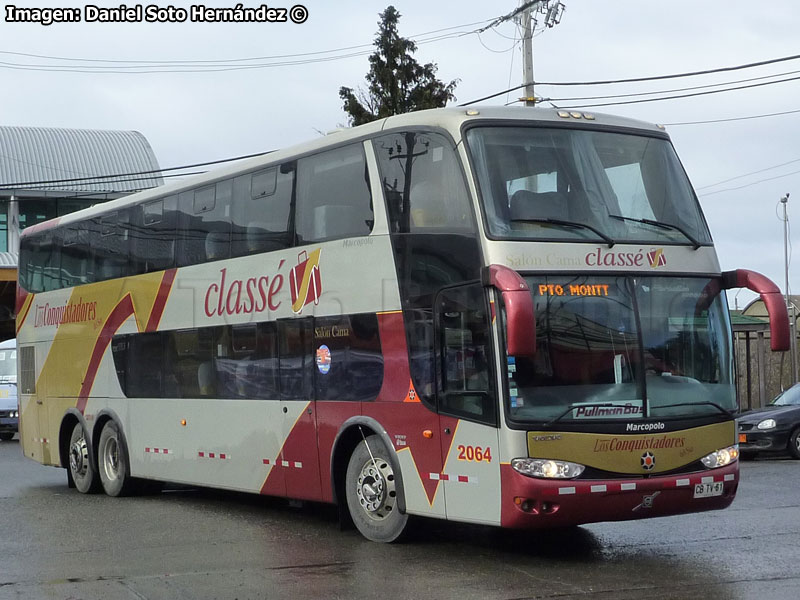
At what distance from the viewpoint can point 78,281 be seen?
17.3m

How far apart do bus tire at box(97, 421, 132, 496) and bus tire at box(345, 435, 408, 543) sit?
5.50 meters

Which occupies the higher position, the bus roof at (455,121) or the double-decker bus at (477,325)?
the bus roof at (455,121)

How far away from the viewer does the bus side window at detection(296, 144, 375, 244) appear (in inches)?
448

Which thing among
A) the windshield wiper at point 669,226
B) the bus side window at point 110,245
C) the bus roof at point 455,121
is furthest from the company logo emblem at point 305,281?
the bus side window at point 110,245

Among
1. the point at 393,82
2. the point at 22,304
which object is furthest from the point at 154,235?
the point at 393,82

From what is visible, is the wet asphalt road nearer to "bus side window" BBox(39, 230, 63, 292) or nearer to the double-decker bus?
the double-decker bus

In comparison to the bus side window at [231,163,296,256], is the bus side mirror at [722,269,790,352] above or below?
below

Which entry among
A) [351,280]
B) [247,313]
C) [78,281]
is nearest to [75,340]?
[78,281]

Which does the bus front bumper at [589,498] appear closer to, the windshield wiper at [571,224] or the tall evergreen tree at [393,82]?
the windshield wiper at [571,224]

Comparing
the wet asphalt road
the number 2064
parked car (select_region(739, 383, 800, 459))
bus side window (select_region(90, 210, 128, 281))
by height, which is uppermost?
bus side window (select_region(90, 210, 128, 281))

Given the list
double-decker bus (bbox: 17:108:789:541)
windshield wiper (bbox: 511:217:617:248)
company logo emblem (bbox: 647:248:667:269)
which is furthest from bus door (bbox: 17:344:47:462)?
company logo emblem (bbox: 647:248:667:269)

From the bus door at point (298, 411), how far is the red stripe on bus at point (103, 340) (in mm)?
4142

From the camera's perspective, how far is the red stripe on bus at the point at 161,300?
48.6 feet

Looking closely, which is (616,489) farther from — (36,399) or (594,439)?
(36,399)
